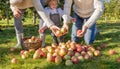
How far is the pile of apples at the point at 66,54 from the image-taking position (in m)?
5.54

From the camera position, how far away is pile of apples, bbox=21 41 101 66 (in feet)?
18.2

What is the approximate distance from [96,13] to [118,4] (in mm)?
32928

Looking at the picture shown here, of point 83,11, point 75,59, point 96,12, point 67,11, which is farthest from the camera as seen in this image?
point 83,11

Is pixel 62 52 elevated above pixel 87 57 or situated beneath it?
elevated above

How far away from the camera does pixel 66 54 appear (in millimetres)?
5695

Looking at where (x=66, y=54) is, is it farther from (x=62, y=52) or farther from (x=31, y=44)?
(x=31, y=44)

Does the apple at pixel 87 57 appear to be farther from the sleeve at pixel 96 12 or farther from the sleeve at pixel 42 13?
the sleeve at pixel 42 13

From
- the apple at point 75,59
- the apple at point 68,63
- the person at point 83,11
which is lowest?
the apple at point 68,63

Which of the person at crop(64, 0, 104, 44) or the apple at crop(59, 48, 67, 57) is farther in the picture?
the person at crop(64, 0, 104, 44)

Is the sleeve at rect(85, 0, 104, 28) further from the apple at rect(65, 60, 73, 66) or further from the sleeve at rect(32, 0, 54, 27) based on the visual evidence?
the apple at rect(65, 60, 73, 66)

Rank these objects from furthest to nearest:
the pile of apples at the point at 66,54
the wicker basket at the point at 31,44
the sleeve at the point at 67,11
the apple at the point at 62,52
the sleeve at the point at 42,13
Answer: the sleeve at the point at 67,11, the wicker basket at the point at 31,44, the sleeve at the point at 42,13, the apple at the point at 62,52, the pile of apples at the point at 66,54

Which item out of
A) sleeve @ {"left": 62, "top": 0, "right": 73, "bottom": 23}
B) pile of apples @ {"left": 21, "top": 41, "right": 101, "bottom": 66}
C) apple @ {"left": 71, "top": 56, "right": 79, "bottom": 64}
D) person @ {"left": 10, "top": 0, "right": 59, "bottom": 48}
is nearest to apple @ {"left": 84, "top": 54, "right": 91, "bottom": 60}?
pile of apples @ {"left": 21, "top": 41, "right": 101, "bottom": 66}

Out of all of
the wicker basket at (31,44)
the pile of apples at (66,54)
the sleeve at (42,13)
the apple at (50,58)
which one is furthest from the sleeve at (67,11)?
the apple at (50,58)

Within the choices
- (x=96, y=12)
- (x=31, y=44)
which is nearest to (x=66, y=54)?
(x=31, y=44)
